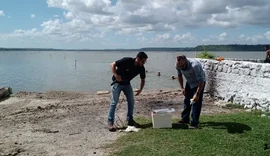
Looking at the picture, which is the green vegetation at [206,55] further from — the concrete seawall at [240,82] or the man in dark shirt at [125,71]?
the man in dark shirt at [125,71]

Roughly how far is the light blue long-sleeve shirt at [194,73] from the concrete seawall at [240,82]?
10.2 feet

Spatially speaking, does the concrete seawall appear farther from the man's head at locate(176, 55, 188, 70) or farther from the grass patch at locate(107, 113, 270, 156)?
the man's head at locate(176, 55, 188, 70)

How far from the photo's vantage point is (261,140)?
6.22 m

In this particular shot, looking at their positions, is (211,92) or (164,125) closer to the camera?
(164,125)

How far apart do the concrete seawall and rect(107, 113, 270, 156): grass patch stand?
1774mm

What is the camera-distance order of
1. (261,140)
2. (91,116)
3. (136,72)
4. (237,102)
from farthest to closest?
(237,102)
(91,116)
(136,72)
(261,140)

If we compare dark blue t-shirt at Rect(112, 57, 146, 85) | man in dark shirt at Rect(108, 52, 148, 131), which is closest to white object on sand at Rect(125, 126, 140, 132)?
man in dark shirt at Rect(108, 52, 148, 131)

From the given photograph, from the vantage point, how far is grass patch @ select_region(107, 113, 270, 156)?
5746 mm

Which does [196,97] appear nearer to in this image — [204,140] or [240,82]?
[204,140]

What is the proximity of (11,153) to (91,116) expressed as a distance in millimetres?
3455

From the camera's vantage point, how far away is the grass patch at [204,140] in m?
5.75

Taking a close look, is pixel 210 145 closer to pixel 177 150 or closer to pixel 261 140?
pixel 177 150

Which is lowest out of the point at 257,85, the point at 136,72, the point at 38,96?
the point at 38,96

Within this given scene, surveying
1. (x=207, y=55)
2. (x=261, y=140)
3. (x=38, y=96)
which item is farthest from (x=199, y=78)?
(x=38, y=96)
